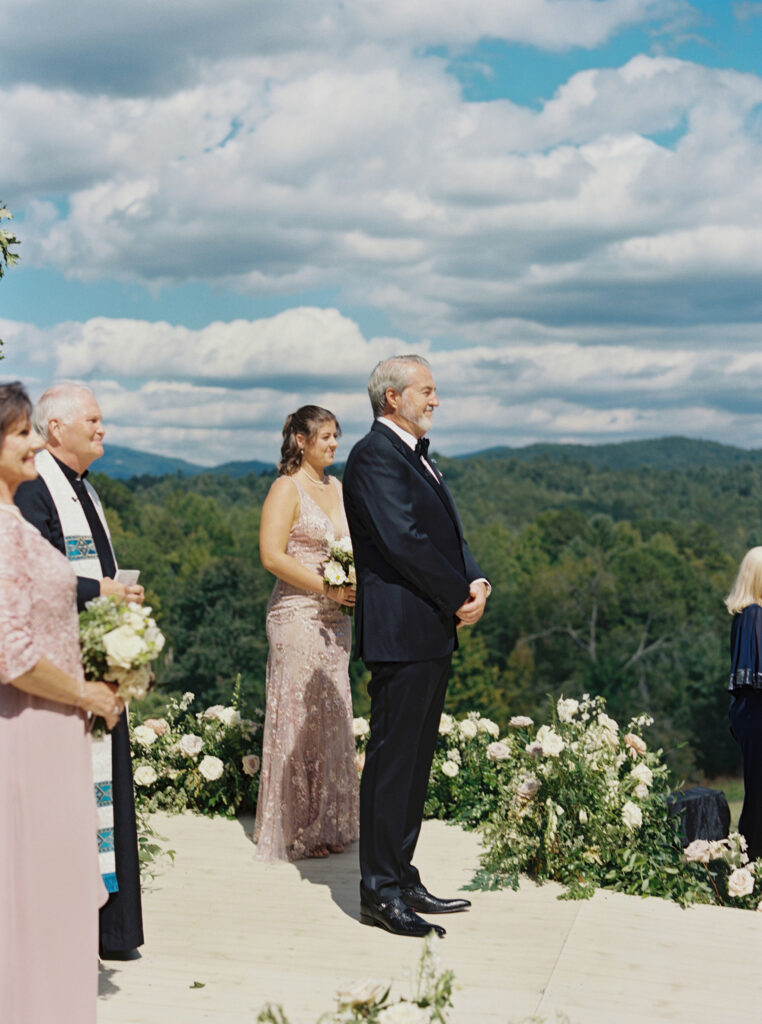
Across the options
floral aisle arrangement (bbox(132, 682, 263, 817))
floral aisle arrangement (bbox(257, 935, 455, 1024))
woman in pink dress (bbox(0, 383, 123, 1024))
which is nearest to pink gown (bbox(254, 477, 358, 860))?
floral aisle arrangement (bbox(132, 682, 263, 817))

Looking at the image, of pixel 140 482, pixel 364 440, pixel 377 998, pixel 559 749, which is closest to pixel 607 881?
pixel 559 749

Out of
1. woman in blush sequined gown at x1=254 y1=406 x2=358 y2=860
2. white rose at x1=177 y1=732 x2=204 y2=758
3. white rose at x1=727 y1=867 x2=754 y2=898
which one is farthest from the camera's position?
white rose at x1=177 y1=732 x2=204 y2=758

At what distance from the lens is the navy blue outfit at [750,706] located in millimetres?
5883

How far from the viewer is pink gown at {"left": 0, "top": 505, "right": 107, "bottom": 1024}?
119 inches

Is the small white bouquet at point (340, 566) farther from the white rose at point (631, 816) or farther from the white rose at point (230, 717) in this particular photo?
the white rose at point (230, 717)

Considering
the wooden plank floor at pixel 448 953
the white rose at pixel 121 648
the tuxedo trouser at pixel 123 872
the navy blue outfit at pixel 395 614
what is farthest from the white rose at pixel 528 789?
the white rose at pixel 121 648

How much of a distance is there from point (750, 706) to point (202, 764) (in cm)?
308

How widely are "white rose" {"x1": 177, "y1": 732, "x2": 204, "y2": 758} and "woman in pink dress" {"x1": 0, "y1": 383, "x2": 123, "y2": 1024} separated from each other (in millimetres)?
3806

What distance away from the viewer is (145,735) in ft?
23.2

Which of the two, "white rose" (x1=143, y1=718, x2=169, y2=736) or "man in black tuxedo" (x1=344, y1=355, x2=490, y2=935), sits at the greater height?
"man in black tuxedo" (x1=344, y1=355, x2=490, y2=935)

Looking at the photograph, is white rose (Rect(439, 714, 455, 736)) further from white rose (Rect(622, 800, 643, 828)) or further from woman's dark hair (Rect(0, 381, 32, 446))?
woman's dark hair (Rect(0, 381, 32, 446))

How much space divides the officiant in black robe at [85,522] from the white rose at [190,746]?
8.23 feet

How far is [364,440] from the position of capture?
4.77 meters

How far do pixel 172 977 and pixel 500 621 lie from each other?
158 ft
